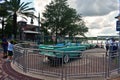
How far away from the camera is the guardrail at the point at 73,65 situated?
9.67 meters

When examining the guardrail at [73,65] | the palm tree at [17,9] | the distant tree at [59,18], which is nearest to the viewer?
the guardrail at [73,65]

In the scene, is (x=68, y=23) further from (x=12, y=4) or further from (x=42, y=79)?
(x=42, y=79)

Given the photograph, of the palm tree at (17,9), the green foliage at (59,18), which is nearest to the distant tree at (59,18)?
the green foliage at (59,18)

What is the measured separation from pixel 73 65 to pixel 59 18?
146 feet

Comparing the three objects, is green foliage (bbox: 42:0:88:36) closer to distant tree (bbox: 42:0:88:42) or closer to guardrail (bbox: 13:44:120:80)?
distant tree (bbox: 42:0:88:42)

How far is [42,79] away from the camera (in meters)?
9.91

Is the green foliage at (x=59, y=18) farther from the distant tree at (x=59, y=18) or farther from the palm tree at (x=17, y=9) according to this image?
the palm tree at (x=17, y=9)

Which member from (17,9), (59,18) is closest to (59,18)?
(59,18)

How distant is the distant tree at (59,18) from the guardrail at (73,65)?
42713 mm

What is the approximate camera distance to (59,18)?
5372 cm

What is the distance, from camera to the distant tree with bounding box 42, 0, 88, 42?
5347 cm

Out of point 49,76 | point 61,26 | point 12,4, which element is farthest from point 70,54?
point 61,26

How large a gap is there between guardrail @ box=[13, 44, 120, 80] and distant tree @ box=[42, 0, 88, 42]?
42713mm

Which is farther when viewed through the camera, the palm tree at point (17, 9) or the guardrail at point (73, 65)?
the palm tree at point (17, 9)
